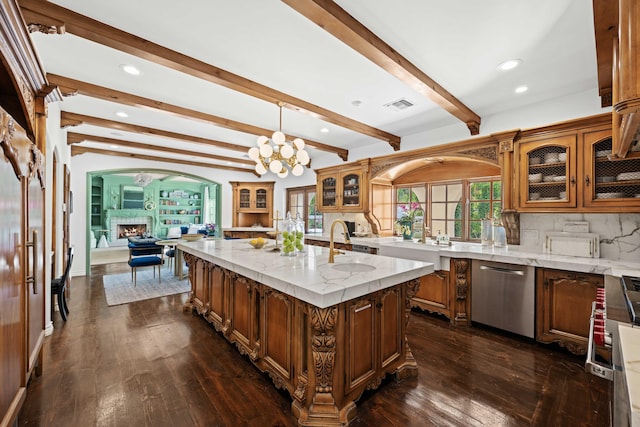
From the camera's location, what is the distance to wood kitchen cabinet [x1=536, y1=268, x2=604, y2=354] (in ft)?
8.21

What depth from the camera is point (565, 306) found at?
8.60 ft

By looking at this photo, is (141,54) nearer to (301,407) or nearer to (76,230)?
(301,407)

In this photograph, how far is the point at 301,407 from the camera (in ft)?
5.66

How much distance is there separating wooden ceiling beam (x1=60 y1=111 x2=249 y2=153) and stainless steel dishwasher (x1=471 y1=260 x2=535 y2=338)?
469cm

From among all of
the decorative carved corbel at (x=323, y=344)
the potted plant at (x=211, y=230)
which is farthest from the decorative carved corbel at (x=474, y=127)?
the potted plant at (x=211, y=230)

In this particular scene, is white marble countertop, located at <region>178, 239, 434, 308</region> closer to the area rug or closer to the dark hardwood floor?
the dark hardwood floor

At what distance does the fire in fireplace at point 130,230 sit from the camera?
1058 centimetres

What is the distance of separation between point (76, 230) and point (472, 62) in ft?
24.3

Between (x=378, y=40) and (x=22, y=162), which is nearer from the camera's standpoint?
(x=22, y=162)

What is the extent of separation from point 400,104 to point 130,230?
1139cm

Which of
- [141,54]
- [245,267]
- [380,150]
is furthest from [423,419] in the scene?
[380,150]

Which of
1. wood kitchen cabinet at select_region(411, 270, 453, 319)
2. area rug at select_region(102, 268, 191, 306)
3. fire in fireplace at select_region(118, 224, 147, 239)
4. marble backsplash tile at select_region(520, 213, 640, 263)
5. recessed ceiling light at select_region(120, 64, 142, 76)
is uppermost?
recessed ceiling light at select_region(120, 64, 142, 76)

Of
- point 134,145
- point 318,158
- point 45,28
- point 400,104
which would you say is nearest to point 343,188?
point 318,158

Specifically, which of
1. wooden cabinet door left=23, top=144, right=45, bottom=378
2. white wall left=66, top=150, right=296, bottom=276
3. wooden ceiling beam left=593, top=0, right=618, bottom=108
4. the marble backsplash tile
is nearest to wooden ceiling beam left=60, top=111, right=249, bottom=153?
white wall left=66, top=150, right=296, bottom=276
